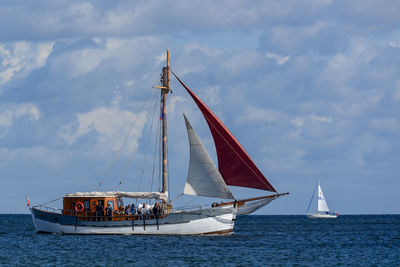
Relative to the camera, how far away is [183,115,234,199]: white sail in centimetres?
5691

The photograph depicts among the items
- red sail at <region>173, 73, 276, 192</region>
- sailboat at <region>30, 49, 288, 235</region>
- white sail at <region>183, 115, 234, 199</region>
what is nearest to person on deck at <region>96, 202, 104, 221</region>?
sailboat at <region>30, 49, 288, 235</region>

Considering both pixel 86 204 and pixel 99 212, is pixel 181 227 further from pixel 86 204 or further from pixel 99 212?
pixel 86 204

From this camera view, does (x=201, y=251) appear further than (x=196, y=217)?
No

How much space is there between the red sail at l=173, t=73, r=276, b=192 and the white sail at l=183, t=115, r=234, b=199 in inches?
26.9

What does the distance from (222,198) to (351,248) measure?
12.0 m

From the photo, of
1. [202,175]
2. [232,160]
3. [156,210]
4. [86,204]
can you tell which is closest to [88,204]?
[86,204]

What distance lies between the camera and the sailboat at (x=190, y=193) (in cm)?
5662

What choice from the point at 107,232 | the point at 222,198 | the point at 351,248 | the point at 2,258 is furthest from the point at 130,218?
the point at 351,248

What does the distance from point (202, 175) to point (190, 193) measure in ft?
5.98

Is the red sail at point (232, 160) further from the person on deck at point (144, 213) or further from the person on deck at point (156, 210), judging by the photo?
the person on deck at point (144, 213)

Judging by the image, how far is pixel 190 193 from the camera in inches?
2280

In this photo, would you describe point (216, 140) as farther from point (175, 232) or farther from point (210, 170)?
point (175, 232)

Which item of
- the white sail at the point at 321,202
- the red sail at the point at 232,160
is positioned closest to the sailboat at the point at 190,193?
the red sail at the point at 232,160

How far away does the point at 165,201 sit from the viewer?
60031mm
